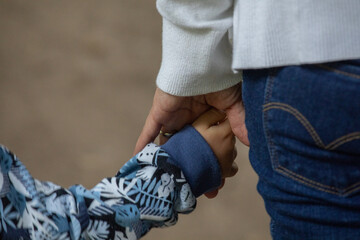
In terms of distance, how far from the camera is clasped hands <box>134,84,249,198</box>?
65cm

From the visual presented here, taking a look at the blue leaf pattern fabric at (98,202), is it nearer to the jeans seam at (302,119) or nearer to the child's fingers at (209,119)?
the child's fingers at (209,119)

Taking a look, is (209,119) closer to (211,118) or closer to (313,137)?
(211,118)

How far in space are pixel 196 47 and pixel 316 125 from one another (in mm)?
169

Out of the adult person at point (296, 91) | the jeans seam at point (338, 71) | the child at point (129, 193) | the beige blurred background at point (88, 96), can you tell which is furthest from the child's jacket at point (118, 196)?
the beige blurred background at point (88, 96)

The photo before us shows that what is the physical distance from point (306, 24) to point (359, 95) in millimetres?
82

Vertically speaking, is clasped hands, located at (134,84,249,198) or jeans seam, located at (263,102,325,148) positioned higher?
jeans seam, located at (263,102,325,148)

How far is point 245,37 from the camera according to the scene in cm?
50

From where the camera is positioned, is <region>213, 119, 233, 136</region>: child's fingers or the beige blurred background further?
the beige blurred background

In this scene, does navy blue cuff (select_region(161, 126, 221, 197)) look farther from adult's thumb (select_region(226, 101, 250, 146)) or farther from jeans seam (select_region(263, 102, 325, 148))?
jeans seam (select_region(263, 102, 325, 148))

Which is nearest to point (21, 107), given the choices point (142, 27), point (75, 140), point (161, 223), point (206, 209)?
point (75, 140)

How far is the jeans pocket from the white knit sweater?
0.02 m

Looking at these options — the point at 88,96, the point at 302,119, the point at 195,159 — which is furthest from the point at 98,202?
the point at 88,96

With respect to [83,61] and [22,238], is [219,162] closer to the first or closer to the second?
[22,238]

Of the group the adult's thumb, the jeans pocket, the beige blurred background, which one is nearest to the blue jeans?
the jeans pocket
